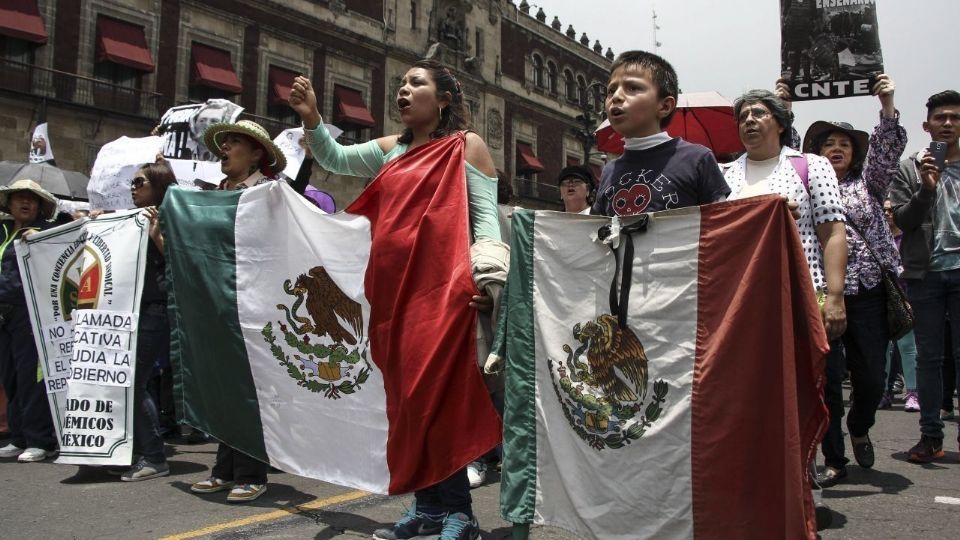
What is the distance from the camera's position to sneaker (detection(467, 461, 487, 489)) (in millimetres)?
4406

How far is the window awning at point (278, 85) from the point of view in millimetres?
26938

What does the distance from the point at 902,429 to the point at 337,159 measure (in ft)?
17.5

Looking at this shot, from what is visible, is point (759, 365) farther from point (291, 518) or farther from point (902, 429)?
point (902, 429)

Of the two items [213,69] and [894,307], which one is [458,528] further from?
[213,69]

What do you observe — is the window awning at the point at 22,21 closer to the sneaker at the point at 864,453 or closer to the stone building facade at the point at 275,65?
the stone building facade at the point at 275,65

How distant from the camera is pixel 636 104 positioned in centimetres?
276

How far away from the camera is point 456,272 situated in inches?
115

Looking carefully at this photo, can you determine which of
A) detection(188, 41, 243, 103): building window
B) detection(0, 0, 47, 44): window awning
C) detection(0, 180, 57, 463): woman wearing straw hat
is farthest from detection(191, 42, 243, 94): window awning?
detection(0, 180, 57, 463): woman wearing straw hat

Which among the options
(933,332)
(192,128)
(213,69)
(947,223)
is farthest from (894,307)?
(213,69)

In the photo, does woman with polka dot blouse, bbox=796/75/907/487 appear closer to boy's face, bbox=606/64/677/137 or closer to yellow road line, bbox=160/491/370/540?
boy's face, bbox=606/64/677/137

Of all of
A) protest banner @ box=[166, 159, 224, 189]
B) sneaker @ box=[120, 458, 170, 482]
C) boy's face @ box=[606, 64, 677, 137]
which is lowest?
sneaker @ box=[120, 458, 170, 482]

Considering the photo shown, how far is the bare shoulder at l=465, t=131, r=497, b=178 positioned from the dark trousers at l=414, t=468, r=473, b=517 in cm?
122

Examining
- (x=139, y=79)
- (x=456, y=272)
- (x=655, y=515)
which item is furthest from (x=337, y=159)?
(x=139, y=79)

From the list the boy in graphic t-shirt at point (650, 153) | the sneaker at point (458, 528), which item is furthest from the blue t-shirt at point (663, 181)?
the sneaker at point (458, 528)
